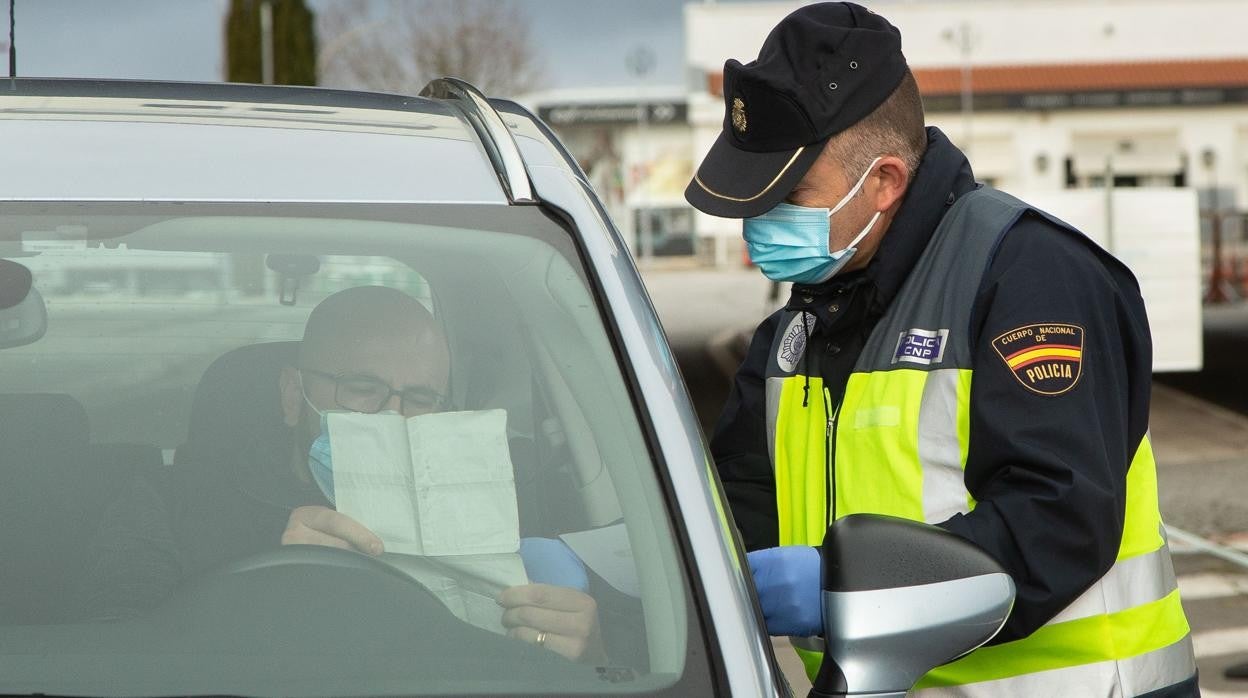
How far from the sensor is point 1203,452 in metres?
10.3

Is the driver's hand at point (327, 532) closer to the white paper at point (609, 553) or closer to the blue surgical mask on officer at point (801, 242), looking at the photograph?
the white paper at point (609, 553)

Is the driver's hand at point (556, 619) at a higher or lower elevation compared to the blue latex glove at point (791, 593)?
higher

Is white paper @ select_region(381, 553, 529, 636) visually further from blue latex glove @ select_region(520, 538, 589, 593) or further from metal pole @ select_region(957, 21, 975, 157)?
metal pole @ select_region(957, 21, 975, 157)

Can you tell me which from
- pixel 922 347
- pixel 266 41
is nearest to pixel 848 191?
pixel 922 347

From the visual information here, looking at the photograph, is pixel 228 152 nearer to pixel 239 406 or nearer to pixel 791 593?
pixel 239 406

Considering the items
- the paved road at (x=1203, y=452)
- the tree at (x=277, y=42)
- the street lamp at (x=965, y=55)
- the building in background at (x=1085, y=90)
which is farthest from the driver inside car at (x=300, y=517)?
the street lamp at (x=965, y=55)

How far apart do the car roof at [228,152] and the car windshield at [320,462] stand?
0.09 ft

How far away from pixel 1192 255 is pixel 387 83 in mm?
37534

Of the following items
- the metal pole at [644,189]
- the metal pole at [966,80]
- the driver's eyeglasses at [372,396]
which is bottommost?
the metal pole at [644,189]

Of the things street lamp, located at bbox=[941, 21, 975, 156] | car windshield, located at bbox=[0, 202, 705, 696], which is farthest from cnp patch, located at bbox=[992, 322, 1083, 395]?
street lamp, located at bbox=[941, 21, 975, 156]

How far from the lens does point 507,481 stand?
6.25 feet

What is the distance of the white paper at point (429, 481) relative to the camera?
6.14 feet

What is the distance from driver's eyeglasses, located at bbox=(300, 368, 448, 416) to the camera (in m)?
2.00

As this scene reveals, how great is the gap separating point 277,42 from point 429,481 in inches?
1217
